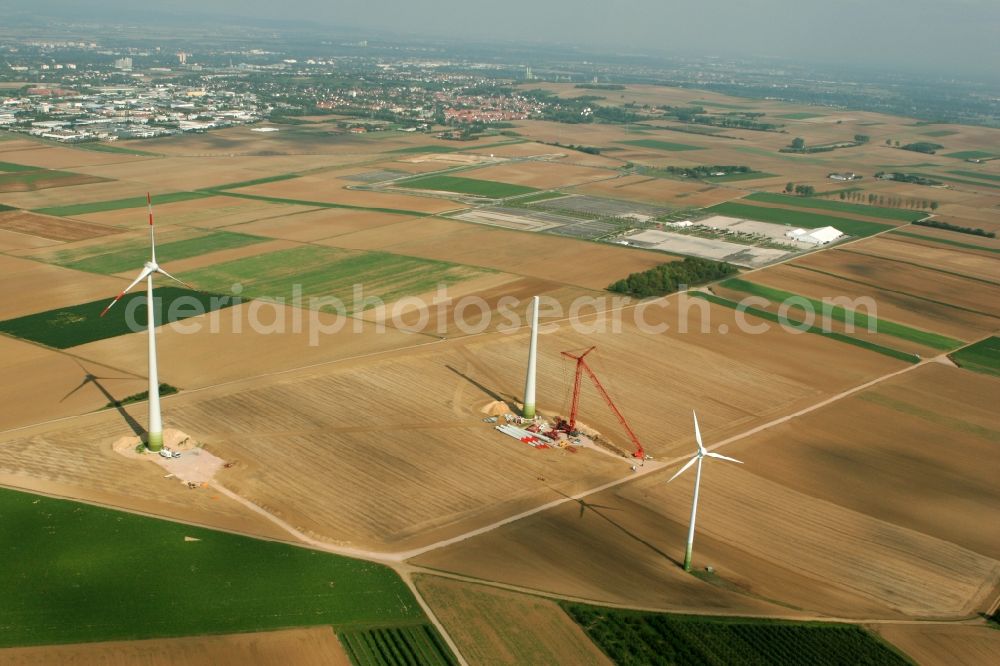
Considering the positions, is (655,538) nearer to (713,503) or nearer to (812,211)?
(713,503)

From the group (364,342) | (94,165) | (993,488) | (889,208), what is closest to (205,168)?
(94,165)

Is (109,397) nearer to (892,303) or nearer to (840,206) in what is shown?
(892,303)

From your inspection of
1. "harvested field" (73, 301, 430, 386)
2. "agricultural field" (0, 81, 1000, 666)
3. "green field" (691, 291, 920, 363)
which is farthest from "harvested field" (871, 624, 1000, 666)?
"harvested field" (73, 301, 430, 386)

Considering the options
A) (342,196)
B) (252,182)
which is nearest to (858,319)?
(342,196)

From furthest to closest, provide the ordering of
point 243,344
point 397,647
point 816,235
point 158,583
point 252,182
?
point 252,182 → point 816,235 → point 243,344 → point 158,583 → point 397,647

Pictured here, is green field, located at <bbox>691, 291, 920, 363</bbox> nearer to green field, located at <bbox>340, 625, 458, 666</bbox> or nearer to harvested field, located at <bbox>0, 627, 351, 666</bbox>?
green field, located at <bbox>340, 625, 458, 666</bbox>
